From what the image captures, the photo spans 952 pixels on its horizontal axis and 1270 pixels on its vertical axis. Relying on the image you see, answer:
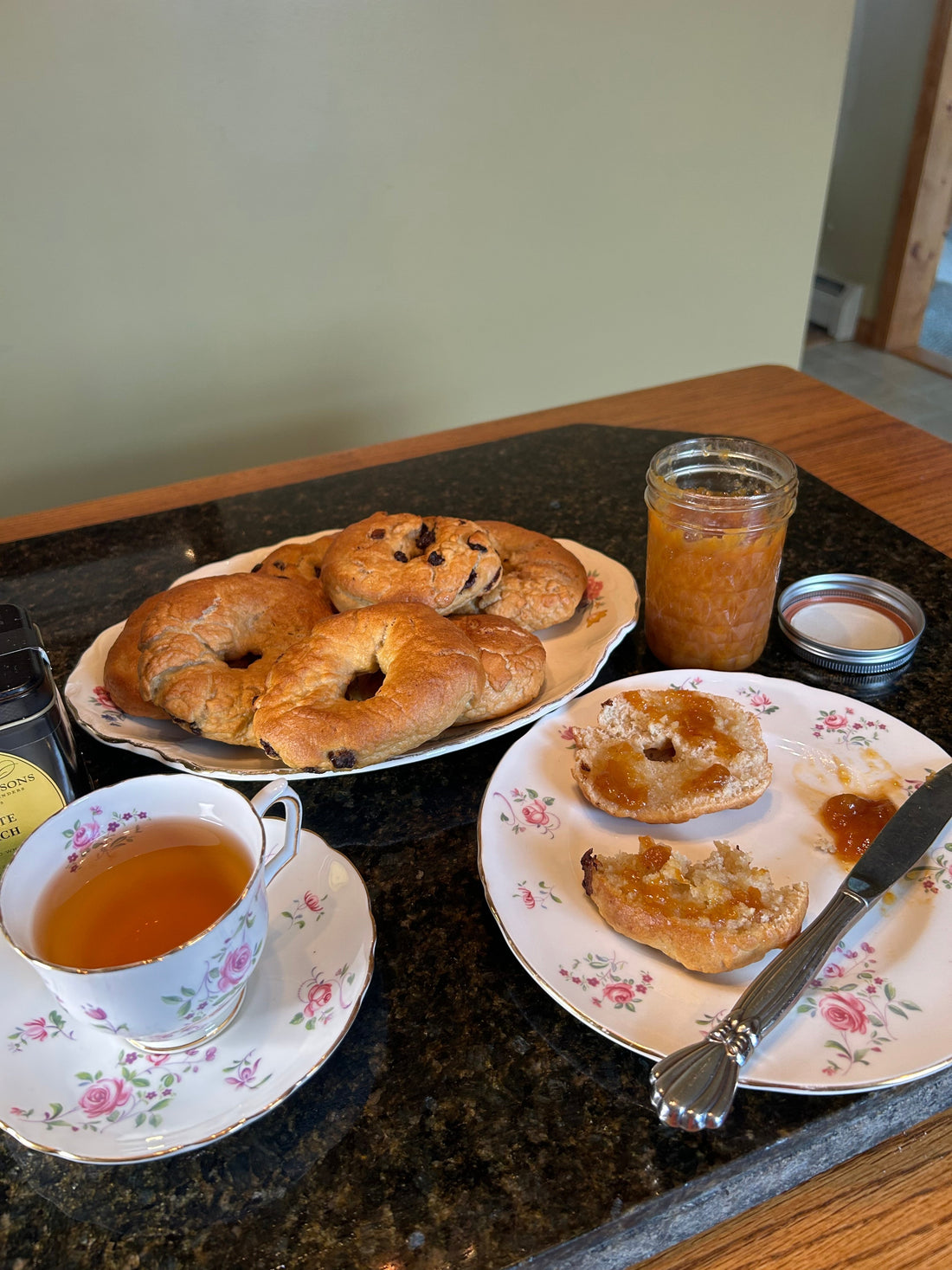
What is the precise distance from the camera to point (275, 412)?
2.89 meters

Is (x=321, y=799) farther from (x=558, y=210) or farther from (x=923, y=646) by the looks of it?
(x=558, y=210)

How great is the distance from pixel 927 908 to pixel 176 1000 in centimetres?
66

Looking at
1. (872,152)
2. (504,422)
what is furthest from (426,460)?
(872,152)

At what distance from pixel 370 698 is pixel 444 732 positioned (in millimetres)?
107

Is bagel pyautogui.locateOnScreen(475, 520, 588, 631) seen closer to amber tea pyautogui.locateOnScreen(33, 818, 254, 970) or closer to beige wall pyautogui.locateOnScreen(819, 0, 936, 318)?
amber tea pyautogui.locateOnScreen(33, 818, 254, 970)

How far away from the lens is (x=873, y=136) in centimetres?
486

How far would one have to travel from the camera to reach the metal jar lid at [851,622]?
3.80ft

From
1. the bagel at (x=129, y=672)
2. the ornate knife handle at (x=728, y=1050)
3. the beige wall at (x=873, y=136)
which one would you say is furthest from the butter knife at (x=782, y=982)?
the beige wall at (x=873, y=136)

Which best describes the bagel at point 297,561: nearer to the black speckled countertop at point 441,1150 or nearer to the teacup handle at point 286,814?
the black speckled countertop at point 441,1150

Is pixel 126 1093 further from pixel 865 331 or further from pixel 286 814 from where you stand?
pixel 865 331

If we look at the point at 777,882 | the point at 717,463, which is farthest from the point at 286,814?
the point at 717,463

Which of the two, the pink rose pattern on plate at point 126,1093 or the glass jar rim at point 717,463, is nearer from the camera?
the pink rose pattern on plate at point 126,1093

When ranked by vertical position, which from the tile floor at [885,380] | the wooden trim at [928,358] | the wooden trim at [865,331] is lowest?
the tile floor at [885,380]

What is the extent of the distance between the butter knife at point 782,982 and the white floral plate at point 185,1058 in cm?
26
